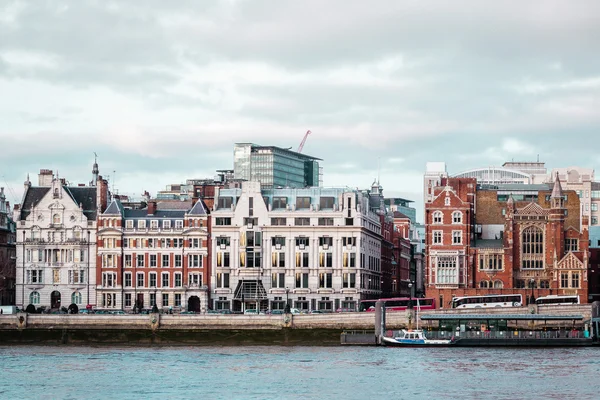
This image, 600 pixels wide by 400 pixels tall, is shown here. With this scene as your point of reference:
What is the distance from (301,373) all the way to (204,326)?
3952 cm

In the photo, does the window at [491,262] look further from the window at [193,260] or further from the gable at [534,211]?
the window at [193,260]

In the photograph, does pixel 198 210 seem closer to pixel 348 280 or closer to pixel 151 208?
pixel 151 208

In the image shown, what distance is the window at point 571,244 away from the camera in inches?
6718

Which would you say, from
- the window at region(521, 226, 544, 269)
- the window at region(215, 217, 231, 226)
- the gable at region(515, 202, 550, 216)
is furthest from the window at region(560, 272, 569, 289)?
the window at region(215, 217, 231, 226)

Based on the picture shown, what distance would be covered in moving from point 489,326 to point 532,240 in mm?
26060

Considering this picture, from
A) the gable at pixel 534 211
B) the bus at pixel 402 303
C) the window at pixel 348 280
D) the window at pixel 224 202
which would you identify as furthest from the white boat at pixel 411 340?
the window at pixel 224 202

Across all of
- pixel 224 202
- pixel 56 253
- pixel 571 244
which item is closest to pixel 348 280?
pixel 224 202

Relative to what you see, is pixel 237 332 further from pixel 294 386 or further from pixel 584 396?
pixel 584 396

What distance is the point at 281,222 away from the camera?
17312 centimetres

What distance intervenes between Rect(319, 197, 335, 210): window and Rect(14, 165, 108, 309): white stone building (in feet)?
87.9

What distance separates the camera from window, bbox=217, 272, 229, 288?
17350cm

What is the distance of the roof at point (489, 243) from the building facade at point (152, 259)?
103 feet

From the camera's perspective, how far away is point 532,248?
16938 cm

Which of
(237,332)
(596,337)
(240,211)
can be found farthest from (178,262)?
(596,337)
